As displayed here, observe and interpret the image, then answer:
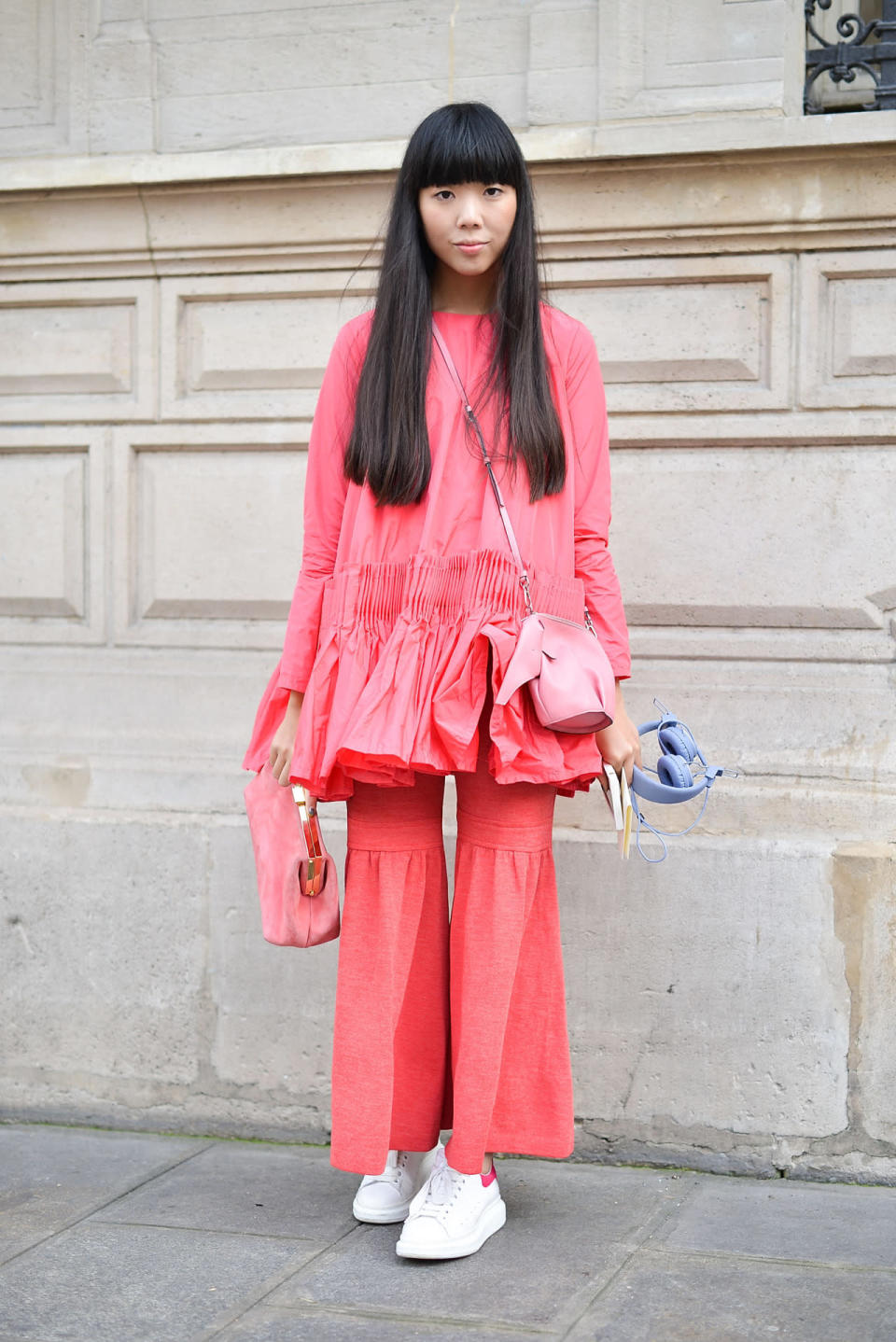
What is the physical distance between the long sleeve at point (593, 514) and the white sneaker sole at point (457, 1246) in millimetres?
1068

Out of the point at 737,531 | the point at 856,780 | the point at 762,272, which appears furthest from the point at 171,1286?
the point at 762,272

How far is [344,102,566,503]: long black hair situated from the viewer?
8.48 feet

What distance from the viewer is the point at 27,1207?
2.98 metres

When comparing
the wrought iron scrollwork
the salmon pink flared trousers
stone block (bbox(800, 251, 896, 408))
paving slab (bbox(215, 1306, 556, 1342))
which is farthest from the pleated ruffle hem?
the wrought iron scrollwork

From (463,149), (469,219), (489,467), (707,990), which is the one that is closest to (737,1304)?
(707,990)

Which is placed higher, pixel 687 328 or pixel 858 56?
pixel 858 56

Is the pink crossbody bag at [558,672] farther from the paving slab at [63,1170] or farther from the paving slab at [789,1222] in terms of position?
the paving slab at [63,1170]

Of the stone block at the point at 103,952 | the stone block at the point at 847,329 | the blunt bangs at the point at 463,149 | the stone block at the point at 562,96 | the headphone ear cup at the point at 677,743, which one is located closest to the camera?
the blunt bangs at the point at 463,149

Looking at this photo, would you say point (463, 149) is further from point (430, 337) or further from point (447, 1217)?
point (447, 1217)

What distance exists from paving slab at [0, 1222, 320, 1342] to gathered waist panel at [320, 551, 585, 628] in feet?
3.93

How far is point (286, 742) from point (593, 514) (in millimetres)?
734

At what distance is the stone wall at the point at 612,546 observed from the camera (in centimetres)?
324

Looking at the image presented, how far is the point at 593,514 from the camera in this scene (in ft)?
8.96

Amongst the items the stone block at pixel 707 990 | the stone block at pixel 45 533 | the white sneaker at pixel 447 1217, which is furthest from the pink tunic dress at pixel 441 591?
the stone block at pixel 45 533
